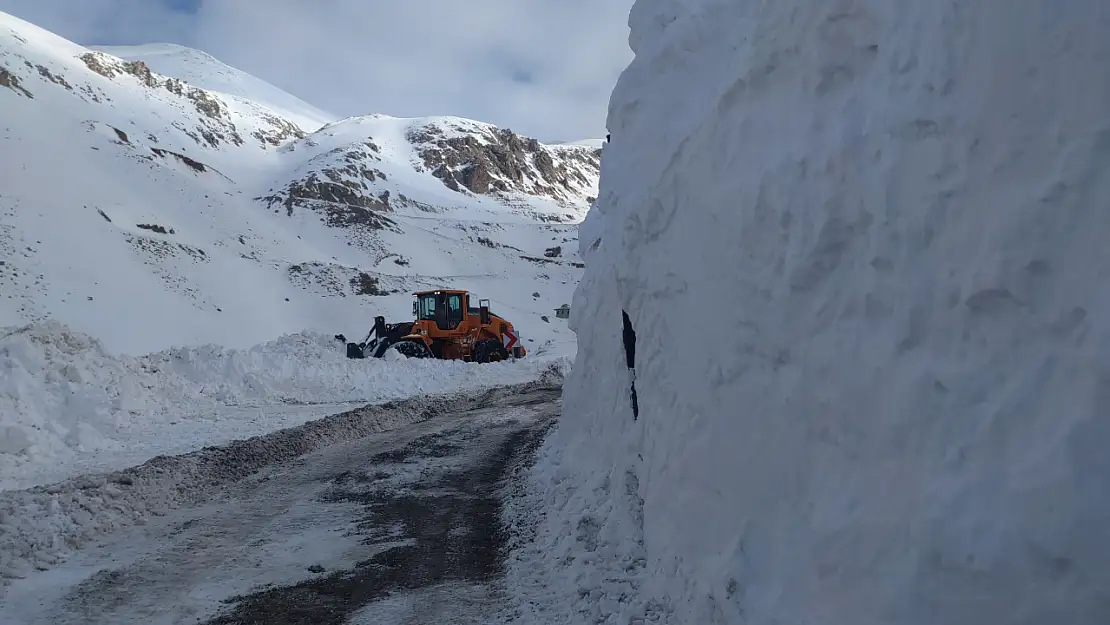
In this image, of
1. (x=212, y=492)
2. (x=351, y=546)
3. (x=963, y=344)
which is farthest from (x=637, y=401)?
(x=212, y=492)

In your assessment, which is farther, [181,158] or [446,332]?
[181,158]

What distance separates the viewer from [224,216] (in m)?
49.4

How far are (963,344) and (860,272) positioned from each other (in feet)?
2.47

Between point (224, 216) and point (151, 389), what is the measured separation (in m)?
38.6

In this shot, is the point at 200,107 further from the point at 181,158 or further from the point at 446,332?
the point at 446,332

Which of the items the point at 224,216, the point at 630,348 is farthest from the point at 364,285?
the point at 630,348

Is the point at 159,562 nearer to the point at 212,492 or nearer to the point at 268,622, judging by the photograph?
the point at 268,622

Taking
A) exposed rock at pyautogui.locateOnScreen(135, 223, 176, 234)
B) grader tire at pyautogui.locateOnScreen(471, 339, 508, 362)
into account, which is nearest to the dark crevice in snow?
grader tire at pyautogui.locateOnScreen(471, 339, 508, 362)

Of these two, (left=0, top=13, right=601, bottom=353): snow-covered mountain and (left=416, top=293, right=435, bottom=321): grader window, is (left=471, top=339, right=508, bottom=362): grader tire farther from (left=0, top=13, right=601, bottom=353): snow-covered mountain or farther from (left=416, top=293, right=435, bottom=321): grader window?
(left=0, top=13, right=601, bottom=353): snow-covered mountain

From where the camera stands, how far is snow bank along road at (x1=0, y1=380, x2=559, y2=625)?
5574 millimetres

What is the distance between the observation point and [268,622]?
208 inches

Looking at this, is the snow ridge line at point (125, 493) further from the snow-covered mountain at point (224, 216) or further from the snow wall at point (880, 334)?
the snow-covered mountain at point (224, 216)

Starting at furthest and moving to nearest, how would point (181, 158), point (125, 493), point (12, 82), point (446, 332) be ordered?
point (181, 158)
point (12, 82)
point (446, 332)
point (125, 493)

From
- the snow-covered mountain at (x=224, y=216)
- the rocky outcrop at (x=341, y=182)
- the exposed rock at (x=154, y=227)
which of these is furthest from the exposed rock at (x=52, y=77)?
the exposed rock at (x=154, y=227)
